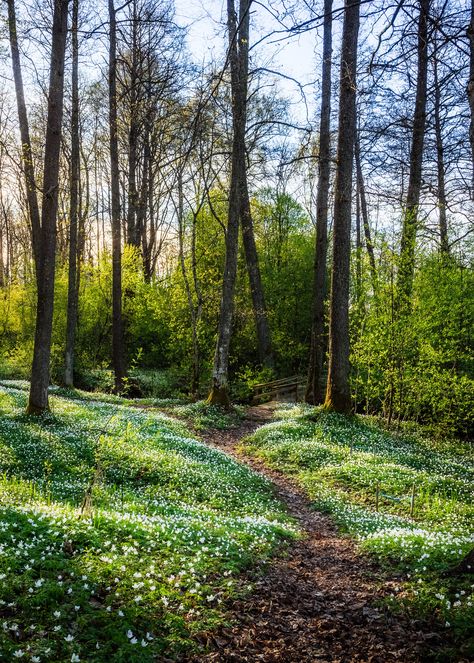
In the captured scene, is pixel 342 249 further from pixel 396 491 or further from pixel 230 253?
pixel 396 491

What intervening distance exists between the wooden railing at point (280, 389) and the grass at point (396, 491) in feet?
16.2

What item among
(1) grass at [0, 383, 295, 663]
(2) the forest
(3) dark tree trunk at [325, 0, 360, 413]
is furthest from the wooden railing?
(1) grass at [0, 383, 295, 663]

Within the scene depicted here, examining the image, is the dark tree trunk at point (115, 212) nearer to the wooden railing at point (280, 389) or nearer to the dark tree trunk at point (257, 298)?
the dark tree trunk at point (257, 298)

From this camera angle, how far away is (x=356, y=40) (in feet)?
55.8

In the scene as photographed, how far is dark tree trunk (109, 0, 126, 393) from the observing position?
22.8 metres

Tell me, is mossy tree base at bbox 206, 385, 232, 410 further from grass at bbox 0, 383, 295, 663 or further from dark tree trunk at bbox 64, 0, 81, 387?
dark tree trunk at bbox 64, 0, 81, 387

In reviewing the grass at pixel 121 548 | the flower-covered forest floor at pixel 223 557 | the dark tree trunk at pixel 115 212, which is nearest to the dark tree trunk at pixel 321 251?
the dark tree trunk at pixel 115 212

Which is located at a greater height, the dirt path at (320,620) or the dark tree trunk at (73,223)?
the dark tree trunk at (73,223)

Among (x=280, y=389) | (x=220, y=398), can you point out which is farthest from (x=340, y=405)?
(x=280, y=389)

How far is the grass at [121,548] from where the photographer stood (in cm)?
443

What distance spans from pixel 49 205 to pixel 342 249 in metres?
9.86

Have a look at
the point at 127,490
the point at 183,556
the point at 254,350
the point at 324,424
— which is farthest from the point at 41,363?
the point at 254,350

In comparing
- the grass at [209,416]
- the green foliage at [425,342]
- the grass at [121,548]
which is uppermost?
the green foliage at [425,342]

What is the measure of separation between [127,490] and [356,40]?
16.4 meters
